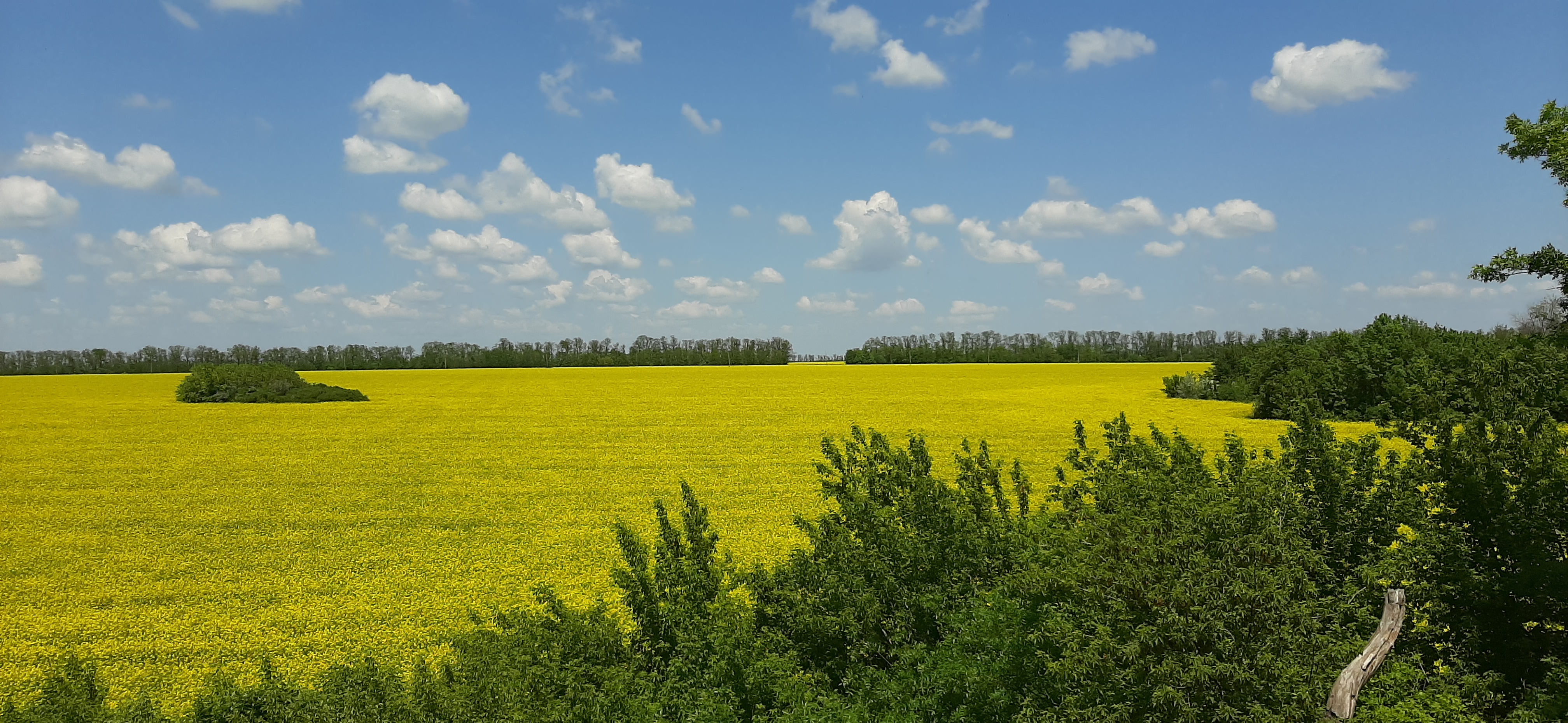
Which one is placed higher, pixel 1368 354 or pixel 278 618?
pixel 1368 354

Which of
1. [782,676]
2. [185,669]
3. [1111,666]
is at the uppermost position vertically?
[1111,666]

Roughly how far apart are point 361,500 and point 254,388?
3949 cm

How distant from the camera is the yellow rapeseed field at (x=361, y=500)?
40.7 feet

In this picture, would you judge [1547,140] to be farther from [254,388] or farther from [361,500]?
[254,388]

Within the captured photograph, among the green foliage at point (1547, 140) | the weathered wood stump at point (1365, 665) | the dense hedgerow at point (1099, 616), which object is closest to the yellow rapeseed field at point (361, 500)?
the dense hedgerow at point (1099, 616)

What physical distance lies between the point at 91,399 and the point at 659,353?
7631cm

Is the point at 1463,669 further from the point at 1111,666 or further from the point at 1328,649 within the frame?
the point at 1111,666

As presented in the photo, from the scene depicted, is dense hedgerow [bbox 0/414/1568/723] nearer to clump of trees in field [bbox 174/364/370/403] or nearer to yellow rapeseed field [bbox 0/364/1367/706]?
yellow rapeseed field [bbox 0/364/1367/706]

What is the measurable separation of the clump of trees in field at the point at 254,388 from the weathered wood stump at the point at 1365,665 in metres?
58.7

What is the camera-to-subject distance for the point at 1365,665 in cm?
585

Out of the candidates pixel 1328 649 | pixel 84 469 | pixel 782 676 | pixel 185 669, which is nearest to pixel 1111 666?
pixel 1328 649

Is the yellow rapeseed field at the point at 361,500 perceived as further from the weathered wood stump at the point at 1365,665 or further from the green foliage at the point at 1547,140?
the green foliage at the point at 1547,140

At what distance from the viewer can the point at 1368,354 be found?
35.3 m

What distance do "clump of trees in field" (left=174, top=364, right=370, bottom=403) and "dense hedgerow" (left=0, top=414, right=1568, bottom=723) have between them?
51664 mm
